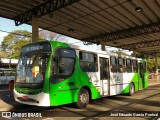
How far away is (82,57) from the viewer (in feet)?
35.7

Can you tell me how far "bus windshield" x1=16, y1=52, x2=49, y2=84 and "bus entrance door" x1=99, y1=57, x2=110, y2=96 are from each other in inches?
163

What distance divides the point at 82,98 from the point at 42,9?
9.04m

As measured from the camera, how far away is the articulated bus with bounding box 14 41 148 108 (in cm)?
880

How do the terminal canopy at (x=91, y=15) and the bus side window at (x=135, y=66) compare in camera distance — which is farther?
the bus side window at (x=135, y=66)

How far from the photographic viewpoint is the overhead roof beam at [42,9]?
1580 cm

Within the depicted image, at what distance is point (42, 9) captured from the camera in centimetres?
1694

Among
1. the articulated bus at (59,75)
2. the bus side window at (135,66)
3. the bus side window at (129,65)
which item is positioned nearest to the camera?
the articulated bus at (59,75)

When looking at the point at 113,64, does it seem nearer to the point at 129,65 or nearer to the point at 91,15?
the point at 129,65

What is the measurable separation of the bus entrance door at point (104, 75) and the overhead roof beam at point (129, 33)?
11.3 m

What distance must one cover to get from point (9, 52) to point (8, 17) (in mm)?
41203

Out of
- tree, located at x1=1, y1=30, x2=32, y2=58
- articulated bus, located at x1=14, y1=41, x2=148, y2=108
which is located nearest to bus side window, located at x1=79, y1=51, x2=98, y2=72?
articulated bus, located at x1=14, y1=41, x2=148, y2=108

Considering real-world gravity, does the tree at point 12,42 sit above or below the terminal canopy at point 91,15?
above

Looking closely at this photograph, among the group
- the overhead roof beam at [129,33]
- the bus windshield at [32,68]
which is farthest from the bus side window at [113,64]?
the overhead roof beam at [129,33]

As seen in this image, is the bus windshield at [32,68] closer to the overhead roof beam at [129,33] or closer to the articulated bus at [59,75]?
the articulated bus at [59,75]
